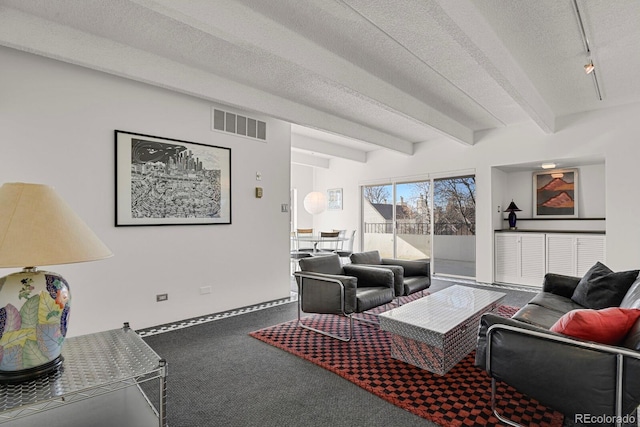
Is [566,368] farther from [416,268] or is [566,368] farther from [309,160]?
[309,160]

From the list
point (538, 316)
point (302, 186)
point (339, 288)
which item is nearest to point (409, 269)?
point (339, 288)

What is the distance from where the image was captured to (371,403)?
2125mm

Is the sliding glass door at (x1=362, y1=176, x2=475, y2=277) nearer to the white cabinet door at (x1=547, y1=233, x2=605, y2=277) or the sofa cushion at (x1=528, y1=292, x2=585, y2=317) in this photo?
the white cabinet door at (x1=547, y1=233, x2=605, y2=277)

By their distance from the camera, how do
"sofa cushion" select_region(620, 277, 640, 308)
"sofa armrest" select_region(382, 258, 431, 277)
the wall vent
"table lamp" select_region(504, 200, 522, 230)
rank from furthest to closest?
"table lamp" select_region(504, 200, 522, 230), "sofa armrest" select_region(382, 258, 431, 277), the wall vent, "sofa cushion" select_region(620, 277, 640, 308)

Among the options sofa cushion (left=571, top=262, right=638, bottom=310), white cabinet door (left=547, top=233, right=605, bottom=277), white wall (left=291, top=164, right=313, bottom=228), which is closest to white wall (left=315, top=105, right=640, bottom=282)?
white cabinet door (left=547, top=233, right=605, bottom=277)

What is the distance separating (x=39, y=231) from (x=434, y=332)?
2376mm

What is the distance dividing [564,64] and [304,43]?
2693mm

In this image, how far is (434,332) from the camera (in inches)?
95.7

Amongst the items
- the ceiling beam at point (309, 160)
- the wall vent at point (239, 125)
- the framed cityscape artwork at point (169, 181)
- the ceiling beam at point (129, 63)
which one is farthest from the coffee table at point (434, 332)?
the ceiling beam at point (309, 160)

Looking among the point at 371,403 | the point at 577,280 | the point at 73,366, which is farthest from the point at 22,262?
the point at 577,280

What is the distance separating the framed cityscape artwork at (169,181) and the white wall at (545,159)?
13.1 ft

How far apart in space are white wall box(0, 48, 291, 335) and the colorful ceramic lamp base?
195 cm

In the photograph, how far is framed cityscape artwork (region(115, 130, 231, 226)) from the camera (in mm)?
3385

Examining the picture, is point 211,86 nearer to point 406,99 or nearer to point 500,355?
point 406,99
